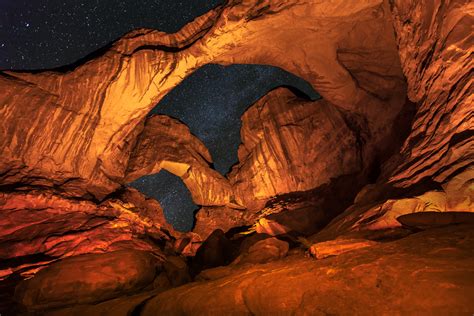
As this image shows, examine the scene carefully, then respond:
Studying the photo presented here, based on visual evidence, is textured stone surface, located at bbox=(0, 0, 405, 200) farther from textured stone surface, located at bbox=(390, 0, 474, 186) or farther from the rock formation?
textured stone surface, located at bbox=(390, 0, 474, 186)

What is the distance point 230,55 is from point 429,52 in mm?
8016

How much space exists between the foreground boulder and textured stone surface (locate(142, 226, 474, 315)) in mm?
1399

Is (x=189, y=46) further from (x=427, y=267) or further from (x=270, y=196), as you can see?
(x=427, y=267)

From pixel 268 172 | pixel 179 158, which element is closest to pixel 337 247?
pixel 268 172

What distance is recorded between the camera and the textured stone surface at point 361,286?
317 centimetres

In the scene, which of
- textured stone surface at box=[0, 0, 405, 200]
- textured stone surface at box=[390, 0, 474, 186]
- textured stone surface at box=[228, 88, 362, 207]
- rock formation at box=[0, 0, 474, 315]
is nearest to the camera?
rock formation at box=[0, 0, 474, 315]

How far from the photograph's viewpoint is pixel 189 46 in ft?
41.5

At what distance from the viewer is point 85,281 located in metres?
6.05

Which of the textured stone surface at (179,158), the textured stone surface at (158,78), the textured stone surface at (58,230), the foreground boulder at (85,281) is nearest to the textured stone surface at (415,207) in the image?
the foreground boulder at (85,281)

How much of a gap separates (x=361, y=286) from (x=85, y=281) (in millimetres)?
5259

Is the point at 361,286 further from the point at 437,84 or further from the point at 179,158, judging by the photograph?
the point at 179,158

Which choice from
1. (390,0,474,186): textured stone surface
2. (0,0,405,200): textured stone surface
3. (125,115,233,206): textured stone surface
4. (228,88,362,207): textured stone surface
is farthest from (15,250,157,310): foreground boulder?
(228,88,362,207): textured stone surface

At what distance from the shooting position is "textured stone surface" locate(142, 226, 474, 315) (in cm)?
317

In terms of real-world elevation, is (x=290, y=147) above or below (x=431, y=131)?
above
